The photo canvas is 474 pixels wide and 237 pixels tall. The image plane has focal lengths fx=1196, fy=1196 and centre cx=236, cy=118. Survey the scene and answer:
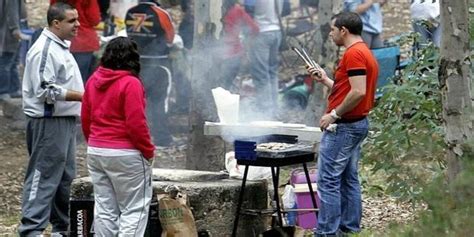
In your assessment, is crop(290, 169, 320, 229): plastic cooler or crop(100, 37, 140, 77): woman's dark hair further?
crop(290, 169, 320, 229): plastic cooler

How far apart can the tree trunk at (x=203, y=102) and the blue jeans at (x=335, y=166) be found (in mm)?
2287

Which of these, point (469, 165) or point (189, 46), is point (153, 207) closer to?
point (469, 165)

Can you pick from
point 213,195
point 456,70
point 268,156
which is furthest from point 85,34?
point 456,70

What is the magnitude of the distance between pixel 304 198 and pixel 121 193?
205 cm

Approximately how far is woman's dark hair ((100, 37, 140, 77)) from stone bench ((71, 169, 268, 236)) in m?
1.17

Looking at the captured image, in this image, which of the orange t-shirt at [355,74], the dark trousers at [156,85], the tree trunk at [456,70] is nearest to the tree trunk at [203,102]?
the orange t-shirt at [355,74]

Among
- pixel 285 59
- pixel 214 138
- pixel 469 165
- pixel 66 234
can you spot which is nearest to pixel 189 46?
pixel 285 59

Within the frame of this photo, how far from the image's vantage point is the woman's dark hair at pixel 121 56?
847cm

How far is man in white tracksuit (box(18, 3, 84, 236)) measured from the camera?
9.19 meters

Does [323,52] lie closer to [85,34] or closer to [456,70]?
[85,34]

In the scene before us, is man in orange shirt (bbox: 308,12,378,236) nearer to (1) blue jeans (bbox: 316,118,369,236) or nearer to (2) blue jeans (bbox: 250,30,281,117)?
(1) blue jeans (bbox: 316,118,369,236)

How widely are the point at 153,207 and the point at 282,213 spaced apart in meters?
1.24

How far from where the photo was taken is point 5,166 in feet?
42.5

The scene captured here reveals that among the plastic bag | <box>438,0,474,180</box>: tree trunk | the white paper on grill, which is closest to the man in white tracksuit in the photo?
the plastic bag
